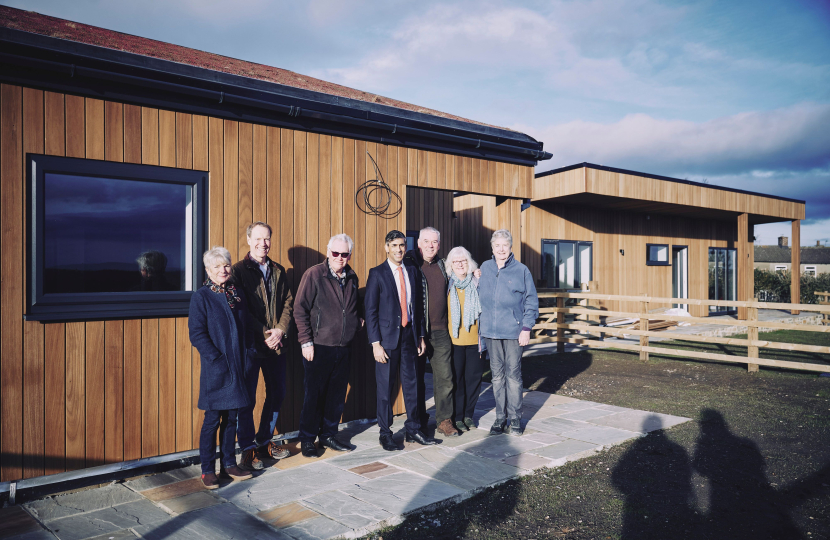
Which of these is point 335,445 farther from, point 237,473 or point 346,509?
point 346,509

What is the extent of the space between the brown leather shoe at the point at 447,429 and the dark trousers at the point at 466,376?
0.13 m

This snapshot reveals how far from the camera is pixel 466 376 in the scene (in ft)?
15.9

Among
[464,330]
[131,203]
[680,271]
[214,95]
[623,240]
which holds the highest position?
[214,95]

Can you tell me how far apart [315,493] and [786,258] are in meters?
57.5

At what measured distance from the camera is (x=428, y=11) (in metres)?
9.24

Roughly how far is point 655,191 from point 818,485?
9.75m

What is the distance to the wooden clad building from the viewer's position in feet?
10.7

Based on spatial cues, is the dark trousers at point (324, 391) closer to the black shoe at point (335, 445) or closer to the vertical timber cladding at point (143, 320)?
the black shoe at point (335, 445)

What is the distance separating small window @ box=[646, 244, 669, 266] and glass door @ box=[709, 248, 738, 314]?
268cm

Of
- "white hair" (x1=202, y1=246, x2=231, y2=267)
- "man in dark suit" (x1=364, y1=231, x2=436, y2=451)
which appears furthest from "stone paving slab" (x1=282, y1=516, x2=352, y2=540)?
"white hair" (x1=202, y1=246, x2=231, y2=267)

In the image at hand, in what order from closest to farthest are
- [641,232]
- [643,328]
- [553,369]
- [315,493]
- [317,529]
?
[317,529] < [315,493] < [553,369] < [643,328] < [641,232]

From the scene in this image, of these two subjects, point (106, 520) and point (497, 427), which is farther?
point (497, 427)

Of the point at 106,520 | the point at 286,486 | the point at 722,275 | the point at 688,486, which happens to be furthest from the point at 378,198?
the point at 722,275

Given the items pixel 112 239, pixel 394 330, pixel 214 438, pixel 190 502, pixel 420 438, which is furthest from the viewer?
pixel 420 438
